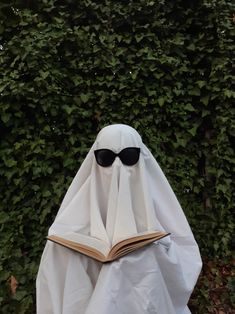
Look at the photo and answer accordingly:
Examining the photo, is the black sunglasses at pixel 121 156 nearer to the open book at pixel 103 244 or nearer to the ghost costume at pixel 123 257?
the ghost costume at pixel 123 257

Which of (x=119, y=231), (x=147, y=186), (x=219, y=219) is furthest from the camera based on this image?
(x=219, y=219)

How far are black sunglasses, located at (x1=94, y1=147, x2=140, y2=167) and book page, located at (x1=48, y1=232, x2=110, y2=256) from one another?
38 cm

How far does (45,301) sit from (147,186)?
73 cm

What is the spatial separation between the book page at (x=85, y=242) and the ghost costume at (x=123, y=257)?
0.05 metres

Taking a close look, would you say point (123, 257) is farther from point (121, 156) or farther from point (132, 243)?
point (121, 156)

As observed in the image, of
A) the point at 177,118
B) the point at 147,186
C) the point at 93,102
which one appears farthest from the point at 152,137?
the point at 147,186

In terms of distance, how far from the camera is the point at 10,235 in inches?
146

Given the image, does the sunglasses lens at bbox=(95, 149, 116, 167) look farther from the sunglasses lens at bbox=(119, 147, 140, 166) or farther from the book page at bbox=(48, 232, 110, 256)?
the book page at bbox=(48, 232, 110, 256)

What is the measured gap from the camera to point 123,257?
6.00 feet

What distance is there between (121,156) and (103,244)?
449mm

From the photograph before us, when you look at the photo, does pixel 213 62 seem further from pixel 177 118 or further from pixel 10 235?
pixel 10 235

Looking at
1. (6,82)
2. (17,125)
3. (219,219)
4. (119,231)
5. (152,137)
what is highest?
(6,82)

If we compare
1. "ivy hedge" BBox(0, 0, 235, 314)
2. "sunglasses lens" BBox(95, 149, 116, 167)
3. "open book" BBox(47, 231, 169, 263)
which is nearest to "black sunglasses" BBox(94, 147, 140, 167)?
"sunglasses lens" BBox(95, 149, 116, 167)

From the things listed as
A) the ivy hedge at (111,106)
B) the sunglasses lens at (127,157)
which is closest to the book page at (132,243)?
the sunglasses lens at (127,157)
